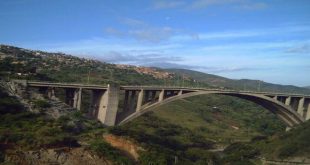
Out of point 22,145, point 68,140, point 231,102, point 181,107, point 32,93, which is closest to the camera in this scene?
point 22,145

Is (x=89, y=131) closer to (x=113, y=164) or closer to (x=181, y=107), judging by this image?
(x=113, y=164)

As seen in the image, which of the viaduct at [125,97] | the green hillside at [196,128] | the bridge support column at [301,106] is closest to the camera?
the green hillside at [196,128]

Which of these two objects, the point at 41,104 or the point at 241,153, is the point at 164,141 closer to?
the point at 241,153

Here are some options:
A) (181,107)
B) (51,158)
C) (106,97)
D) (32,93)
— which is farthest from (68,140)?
(181,107)

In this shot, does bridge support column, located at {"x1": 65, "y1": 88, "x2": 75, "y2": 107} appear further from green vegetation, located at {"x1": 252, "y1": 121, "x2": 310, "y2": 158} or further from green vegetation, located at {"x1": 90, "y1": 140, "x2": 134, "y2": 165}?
green vegetation, located at {"x1": 252, "y1": 121, "x2": 310, "y2": 158}

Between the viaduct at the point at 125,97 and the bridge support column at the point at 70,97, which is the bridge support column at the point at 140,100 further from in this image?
the bridge support column at the point at 70,97

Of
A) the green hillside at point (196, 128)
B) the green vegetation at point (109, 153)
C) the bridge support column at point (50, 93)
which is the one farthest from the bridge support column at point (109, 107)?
the green vegetation at point (109, 153)

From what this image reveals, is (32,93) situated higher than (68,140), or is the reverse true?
(32,93)
